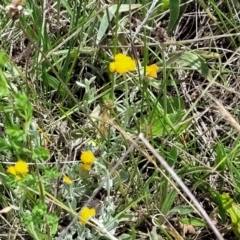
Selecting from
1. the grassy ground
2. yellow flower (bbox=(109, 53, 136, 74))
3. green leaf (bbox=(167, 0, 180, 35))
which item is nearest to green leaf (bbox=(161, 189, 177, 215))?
the grassy ground

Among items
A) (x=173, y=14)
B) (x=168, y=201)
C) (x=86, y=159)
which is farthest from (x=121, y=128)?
(x=173, y=14)

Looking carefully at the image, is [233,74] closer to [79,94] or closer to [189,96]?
[189,96]

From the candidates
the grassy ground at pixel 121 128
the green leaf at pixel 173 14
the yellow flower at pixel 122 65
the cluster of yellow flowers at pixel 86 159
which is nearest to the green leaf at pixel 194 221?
the grassy ground at pixel 121 128

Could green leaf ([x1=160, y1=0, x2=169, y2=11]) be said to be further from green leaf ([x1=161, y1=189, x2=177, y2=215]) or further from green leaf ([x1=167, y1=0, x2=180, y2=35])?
green leaf ([x1=161, y1=189, x2=177, y2=215])

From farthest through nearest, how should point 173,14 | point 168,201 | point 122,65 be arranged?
1. point 173,14
2. point 168,201
3. point 122,65

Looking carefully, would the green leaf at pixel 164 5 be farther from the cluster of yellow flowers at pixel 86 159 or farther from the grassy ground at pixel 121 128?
the cluster of yellow flowers at pixel 86 159

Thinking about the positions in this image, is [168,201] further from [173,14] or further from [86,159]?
[173,14]

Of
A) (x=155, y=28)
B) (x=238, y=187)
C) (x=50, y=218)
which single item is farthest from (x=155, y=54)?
(x=50, y=218)
